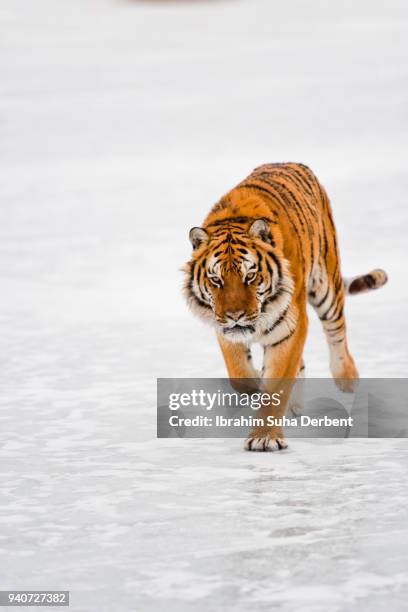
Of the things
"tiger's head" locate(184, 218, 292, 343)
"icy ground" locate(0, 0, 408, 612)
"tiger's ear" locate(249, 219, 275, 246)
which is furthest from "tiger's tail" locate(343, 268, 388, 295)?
"tiger's ear" locate(249, 219, 275, 246)

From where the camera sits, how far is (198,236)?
5.11 m

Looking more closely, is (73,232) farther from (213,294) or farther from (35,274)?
(213,294)

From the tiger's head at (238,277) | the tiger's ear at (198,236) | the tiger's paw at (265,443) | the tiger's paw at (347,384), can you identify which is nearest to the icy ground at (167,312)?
the tiger's paw at (265,443)

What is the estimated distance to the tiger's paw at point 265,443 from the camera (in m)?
5.15

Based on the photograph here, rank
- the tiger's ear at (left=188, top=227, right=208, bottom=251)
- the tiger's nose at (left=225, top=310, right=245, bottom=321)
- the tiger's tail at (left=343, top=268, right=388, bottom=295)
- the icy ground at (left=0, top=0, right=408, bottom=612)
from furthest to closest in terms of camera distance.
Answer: the tiger's tail at (left=343, top=268, right=388, bottom=295)
the tiger's ear at (left=188, top=227, right=208, bottom=251)
the tiger's nose at (left=225, top=310, right=245, bottom=321)
the icy ground at (left=0, top=0, right=408, bottom=612)

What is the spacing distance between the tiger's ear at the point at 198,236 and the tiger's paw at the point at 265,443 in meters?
0.75

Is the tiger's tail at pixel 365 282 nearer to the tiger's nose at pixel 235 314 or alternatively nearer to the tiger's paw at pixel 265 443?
the tiger's paw at pixel 265 443

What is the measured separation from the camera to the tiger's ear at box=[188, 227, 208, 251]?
508 centimetres

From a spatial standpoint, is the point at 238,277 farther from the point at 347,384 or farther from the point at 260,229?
the point at 347,384

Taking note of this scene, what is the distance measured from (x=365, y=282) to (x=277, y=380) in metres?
1.34

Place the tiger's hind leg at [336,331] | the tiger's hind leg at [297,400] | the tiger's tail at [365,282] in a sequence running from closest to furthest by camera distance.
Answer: the tiger's hind leg at [297,400]
the tiger's hind leg at [336,331]
the tiger's tail at [365,282]

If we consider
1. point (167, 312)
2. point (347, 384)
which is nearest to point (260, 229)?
point (347, 384)

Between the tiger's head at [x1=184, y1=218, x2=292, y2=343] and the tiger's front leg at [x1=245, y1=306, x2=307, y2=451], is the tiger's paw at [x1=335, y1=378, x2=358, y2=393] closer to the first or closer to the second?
the tiger's front leg at [x1=245, y1=306, x2=307, y2=451]

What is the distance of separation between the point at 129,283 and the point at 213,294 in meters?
4.49
